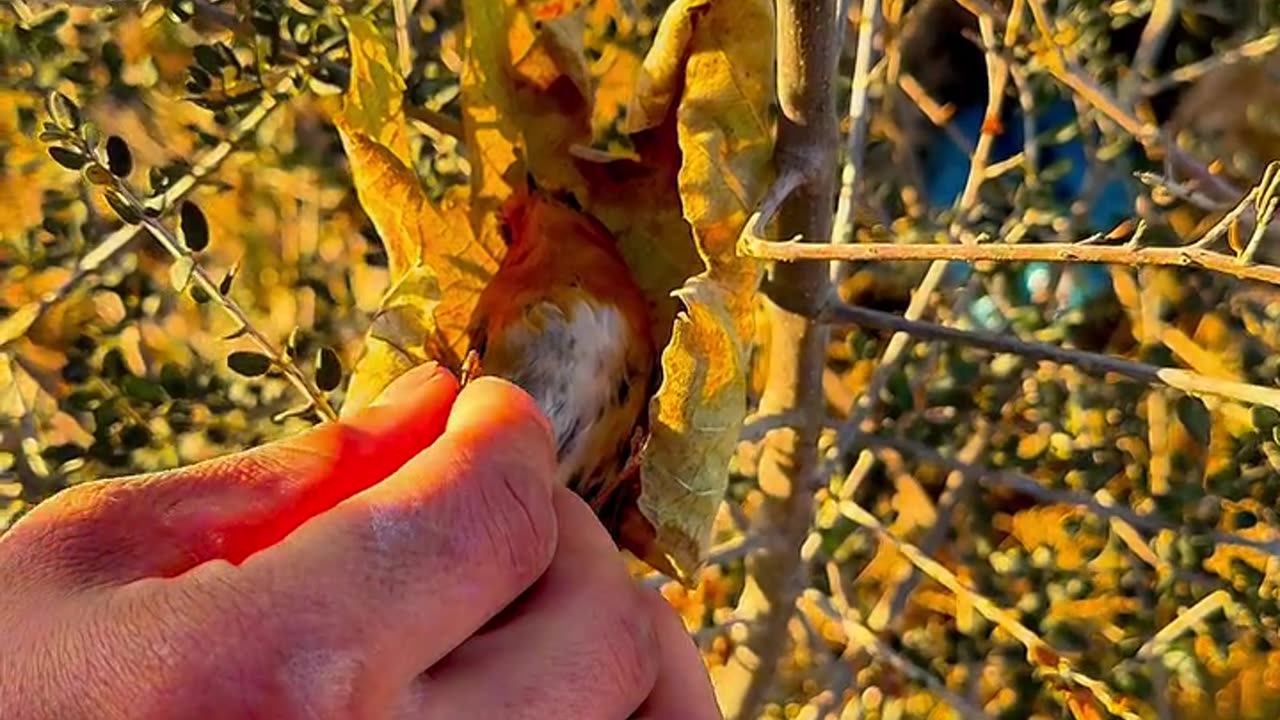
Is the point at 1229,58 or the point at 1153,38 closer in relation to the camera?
the point at 1229,58

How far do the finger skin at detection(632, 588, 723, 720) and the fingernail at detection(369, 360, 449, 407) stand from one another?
0.13 meters

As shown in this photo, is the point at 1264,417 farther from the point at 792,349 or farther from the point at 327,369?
the point at 327,369

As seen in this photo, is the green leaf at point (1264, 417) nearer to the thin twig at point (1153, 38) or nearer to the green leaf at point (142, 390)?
the thin twig at point (1153, 38)

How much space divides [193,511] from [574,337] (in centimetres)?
19

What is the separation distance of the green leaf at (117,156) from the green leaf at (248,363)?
121 mm

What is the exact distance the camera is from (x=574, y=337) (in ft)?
2.05

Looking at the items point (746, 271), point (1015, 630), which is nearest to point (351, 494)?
point (746, 271)

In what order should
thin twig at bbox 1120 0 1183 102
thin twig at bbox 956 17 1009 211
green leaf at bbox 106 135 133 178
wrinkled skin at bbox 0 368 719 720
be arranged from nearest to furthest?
wrinkled skin at bbox 0 368 719 720 → green leaf at bbox 106 135 133 178 → thin twig at bbox 956 17 1009 211 → thin twig at bbox 1120 0 1183 102

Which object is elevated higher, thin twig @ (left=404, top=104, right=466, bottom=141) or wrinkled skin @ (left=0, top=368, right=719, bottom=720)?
thin twig @ (left=404, top=104, right=466, bottom=141)

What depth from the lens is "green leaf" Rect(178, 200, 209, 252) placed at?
69 cm

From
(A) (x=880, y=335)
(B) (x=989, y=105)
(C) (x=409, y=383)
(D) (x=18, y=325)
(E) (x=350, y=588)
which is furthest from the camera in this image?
(A) (x=880, y=335)

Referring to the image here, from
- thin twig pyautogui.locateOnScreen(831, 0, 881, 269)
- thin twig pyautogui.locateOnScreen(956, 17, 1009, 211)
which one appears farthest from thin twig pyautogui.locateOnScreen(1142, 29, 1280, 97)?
thin twig pyautogui.locateOnScreen(831, 0, 881, 269)

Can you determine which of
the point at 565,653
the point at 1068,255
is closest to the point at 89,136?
the point at 565,653

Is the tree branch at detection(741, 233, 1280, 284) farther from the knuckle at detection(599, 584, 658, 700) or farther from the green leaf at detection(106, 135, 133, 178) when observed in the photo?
the green leaf at detection(106, 135, 133, 178)
